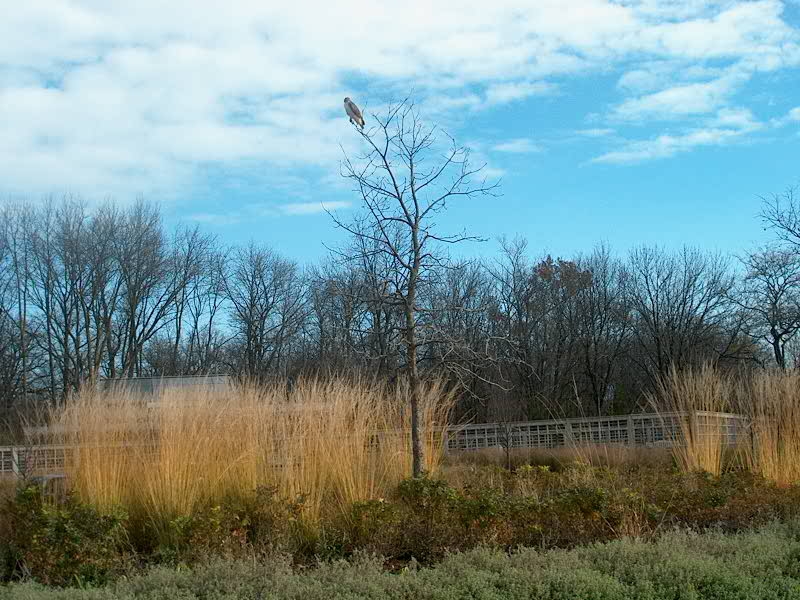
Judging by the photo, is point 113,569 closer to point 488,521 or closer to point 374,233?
point 488,521

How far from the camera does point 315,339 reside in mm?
29891

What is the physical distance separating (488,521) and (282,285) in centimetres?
2872

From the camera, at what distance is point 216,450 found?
258 inches

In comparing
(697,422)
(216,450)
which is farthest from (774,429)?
(216,450)

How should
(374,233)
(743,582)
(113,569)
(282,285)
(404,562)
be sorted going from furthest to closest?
(282,285) → (374,233) → (404,562) → (113,569) → (743,582)

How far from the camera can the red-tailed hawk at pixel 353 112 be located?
7.42 m

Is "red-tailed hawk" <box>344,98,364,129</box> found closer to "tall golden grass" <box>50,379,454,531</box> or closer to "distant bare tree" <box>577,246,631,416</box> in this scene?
"tall golden grass" <box>50,379,454,531</box>

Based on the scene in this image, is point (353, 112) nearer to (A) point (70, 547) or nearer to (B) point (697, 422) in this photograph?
(A) point (70, 547)

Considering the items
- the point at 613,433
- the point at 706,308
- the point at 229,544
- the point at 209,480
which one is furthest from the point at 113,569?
the point at 706,308

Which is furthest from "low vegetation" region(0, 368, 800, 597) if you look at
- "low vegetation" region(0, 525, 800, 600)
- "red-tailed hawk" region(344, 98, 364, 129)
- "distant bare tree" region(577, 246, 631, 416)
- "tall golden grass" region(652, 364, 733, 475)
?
"distant bare tree" region(577, 246, 631, 416)

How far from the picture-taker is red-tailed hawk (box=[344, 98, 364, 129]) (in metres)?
7.42

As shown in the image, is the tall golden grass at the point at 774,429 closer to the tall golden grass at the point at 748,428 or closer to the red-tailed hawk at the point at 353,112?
the tall golden grass at the point at 748,428

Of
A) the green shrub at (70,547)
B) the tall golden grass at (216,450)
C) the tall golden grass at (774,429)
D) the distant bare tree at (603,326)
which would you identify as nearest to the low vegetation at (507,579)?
the green shrub at (70,547)

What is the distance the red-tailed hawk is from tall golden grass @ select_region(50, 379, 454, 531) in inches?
101
